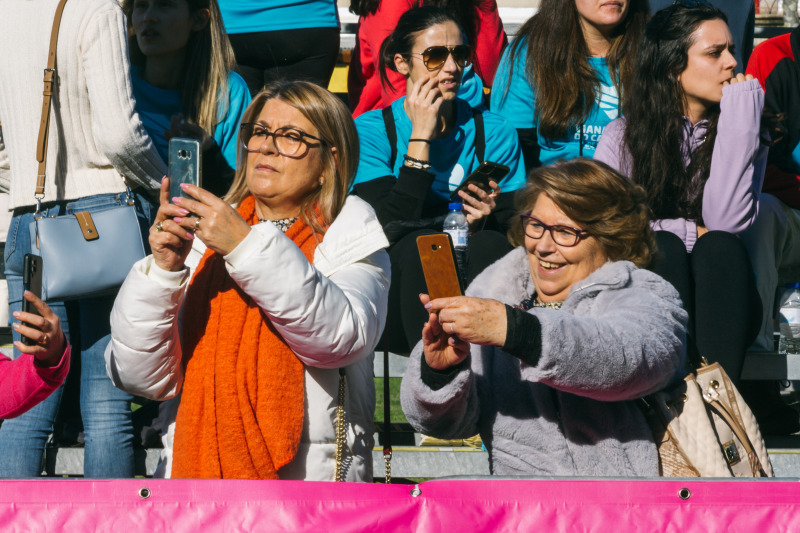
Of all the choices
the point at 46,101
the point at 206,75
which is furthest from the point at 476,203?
the point at 46,101

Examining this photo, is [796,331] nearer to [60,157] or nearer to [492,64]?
[492,64]

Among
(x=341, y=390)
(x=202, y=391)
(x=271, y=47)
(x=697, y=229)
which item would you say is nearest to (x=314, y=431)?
(x=341, y=390)

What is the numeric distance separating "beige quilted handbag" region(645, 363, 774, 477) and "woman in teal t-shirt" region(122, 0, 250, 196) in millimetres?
2107

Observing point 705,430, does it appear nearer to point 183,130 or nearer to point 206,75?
point 183,130

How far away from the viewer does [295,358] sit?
264cm

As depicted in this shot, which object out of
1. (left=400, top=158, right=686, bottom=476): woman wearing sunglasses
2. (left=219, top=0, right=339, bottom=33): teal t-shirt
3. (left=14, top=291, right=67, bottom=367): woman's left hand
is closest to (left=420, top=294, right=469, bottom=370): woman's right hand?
(left=400, top=158, right=686, bottom=476): woman wearing sunglasses

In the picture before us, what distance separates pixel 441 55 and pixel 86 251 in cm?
190

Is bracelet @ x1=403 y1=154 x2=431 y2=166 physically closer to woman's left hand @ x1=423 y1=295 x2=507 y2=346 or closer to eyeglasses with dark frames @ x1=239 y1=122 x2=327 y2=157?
eyeglasses with dark frames @ x1=239 y1=122 x2=327 y2=157

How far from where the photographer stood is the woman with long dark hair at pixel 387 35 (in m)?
5.25

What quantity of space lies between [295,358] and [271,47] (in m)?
2.83

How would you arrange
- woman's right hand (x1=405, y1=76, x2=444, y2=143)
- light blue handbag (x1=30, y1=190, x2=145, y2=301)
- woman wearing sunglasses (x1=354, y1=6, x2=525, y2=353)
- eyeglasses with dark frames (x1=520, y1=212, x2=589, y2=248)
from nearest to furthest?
eyeglasses with dark frames (x1=520, y1=212, x2=589, y2=248) → light blue handbag (x1=30, y1=190, x2=145, y2=301) → woman wearing sunglasses (x1=354, y1=6, x2=525, y2=353) → woman's right hand (x1=405, y1=76, x2=444, y2=143)

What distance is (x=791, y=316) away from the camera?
4.71 m

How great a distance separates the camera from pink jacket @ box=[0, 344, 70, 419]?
2.62m

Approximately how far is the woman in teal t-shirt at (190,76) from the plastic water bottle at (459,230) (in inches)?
35.9
